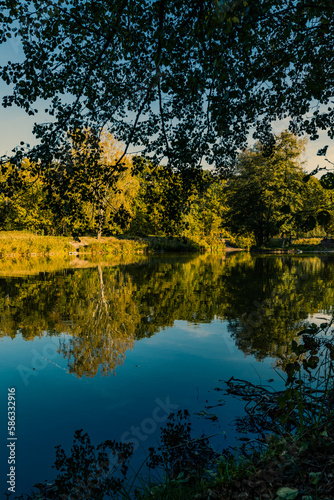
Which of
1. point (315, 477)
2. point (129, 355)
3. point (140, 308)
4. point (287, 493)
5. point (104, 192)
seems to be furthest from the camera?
point (140, 308)

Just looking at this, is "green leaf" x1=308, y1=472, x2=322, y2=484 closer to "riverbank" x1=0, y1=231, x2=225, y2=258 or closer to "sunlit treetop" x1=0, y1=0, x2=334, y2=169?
"sunlit treetop" x1=0, y1=0, x2=334, y2=169

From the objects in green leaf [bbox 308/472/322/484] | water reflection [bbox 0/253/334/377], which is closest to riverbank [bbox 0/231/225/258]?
water reflection [bbox 0/253/334/377]

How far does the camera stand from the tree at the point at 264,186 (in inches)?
1807

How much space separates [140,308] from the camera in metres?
13.7

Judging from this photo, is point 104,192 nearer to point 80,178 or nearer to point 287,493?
point 80,178

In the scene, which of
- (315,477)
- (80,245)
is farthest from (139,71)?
(80,245)

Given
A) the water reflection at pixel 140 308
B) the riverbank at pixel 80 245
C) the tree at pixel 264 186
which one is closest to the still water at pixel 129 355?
the water reflection at pixel 140 308

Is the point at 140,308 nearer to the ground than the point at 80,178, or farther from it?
nearer to the ground

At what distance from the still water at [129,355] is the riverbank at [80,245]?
67.3 ft

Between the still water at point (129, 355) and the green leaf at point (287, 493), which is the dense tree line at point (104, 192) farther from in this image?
the still water at point (129, 355)

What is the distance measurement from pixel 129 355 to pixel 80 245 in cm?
4039

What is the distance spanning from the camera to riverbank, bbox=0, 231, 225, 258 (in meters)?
40.5

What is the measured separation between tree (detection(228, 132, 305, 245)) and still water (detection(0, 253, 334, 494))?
100.0ft

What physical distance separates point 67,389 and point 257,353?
4.35 m
